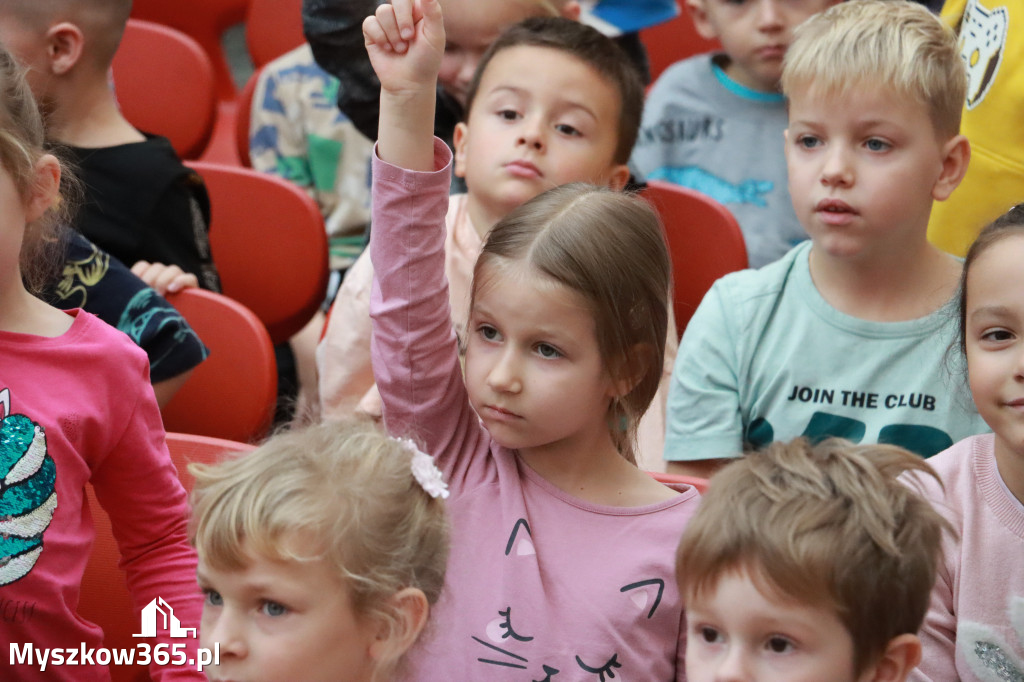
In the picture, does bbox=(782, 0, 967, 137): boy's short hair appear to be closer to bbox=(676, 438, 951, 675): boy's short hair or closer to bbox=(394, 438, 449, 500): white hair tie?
bbox=(676, 438, 951, 675): boy's short hair

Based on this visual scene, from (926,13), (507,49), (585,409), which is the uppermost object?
(926,13)

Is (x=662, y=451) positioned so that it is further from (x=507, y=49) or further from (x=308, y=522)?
(x=308, y=522)

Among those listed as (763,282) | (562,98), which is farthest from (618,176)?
(763,282)

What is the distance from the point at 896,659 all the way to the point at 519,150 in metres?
1.04

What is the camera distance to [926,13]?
5.71 ft

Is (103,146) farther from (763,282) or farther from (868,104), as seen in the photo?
(868,104)

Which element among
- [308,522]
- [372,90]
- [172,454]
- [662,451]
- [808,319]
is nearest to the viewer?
[308,522]

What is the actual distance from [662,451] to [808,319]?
32 cm

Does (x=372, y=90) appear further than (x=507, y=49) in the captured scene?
Yes

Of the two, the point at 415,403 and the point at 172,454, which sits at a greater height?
the point at 415,403

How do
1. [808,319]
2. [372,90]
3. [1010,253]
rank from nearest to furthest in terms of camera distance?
[1010,253] < [808,319] < [372,90]

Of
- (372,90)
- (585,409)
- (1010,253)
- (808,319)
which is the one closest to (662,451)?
(808,319)

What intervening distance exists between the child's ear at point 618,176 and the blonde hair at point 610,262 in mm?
566

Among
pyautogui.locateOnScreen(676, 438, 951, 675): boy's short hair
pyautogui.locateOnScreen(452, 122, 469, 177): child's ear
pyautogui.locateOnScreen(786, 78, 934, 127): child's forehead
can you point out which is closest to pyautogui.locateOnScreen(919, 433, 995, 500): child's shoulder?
pyautogui.locateOnScreen(676, 438, 951, 675): boy's short hair
